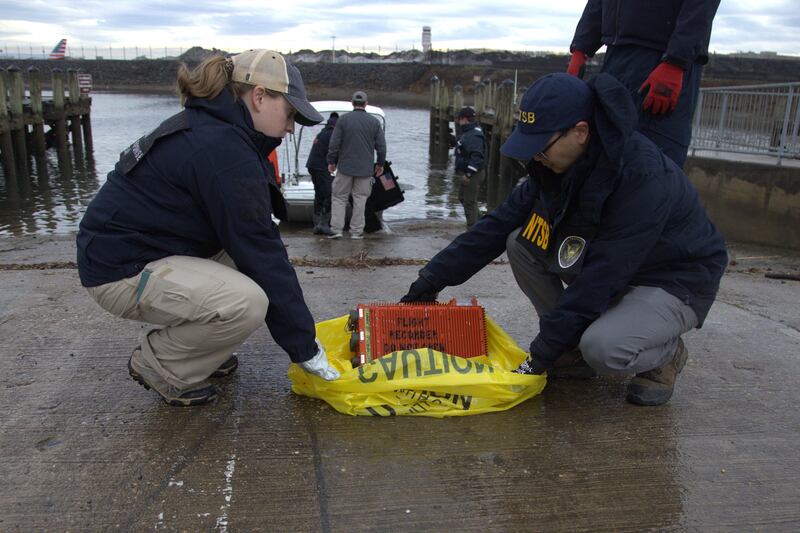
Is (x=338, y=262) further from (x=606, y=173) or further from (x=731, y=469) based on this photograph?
(x=731, y=469)

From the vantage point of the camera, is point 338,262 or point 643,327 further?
point 338,262

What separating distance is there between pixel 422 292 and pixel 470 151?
694cm

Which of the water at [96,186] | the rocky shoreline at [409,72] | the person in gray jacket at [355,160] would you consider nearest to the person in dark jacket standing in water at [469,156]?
the person in gray jacket at [355,160]

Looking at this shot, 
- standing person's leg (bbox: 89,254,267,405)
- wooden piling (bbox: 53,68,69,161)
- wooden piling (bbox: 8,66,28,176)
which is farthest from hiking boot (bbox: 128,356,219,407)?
wooden piling (bbox: 53,68,69,161)

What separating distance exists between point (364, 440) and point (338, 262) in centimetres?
295

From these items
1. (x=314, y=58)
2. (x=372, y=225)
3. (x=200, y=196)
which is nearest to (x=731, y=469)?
(x=200, y=196)

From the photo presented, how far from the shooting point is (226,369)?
3.17 m

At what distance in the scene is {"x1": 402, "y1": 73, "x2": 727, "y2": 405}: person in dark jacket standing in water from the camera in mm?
2566

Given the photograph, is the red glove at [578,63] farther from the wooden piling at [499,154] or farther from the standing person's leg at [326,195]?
the wooden piling at [499,154]

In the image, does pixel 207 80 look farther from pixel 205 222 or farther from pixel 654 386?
pixel 654 386

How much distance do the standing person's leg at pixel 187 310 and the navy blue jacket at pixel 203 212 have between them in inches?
2.4

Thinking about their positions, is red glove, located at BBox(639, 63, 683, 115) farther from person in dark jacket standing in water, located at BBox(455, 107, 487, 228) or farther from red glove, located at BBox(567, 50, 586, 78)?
person in dark jacket standing in water, located at BBox(455, 107, 487, 228)

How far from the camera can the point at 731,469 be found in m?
2.53

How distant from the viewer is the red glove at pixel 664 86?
311 cm
